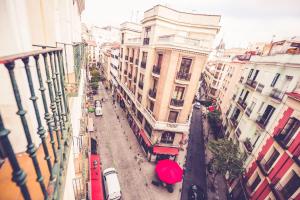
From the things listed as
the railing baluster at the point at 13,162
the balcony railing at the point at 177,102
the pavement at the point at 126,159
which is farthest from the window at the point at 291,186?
the railing baluster at the point at 13,162

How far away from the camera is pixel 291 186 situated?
1042 centimetres

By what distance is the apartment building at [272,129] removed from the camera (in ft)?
36.1

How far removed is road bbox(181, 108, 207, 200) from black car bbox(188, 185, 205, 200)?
0.51 metres

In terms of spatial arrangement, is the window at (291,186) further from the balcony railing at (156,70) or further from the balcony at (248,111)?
the balcony railing at (156,70)

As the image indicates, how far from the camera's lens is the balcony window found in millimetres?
11252

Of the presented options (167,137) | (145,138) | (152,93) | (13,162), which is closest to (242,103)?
(167,137)

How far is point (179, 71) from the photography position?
15.2m

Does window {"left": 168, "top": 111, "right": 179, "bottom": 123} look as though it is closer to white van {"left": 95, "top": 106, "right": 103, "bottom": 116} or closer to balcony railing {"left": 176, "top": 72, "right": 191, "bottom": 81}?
balcony railing {"left": 176, "top": 72, "right": 191, "bottom": 81}

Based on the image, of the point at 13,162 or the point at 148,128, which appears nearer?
the point at 13,162

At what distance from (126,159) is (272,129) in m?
16.0

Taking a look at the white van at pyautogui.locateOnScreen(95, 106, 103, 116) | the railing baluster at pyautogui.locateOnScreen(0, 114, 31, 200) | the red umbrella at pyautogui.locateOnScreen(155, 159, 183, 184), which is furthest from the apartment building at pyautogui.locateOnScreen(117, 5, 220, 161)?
the railing baluster at pyautogui.locateOnScreen(0, 114, 31, 200)

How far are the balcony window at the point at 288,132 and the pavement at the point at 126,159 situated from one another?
10.8 metres

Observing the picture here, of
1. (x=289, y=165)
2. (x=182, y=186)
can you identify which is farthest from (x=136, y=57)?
(x=289, y=165)

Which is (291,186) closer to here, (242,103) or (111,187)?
(242,103)
